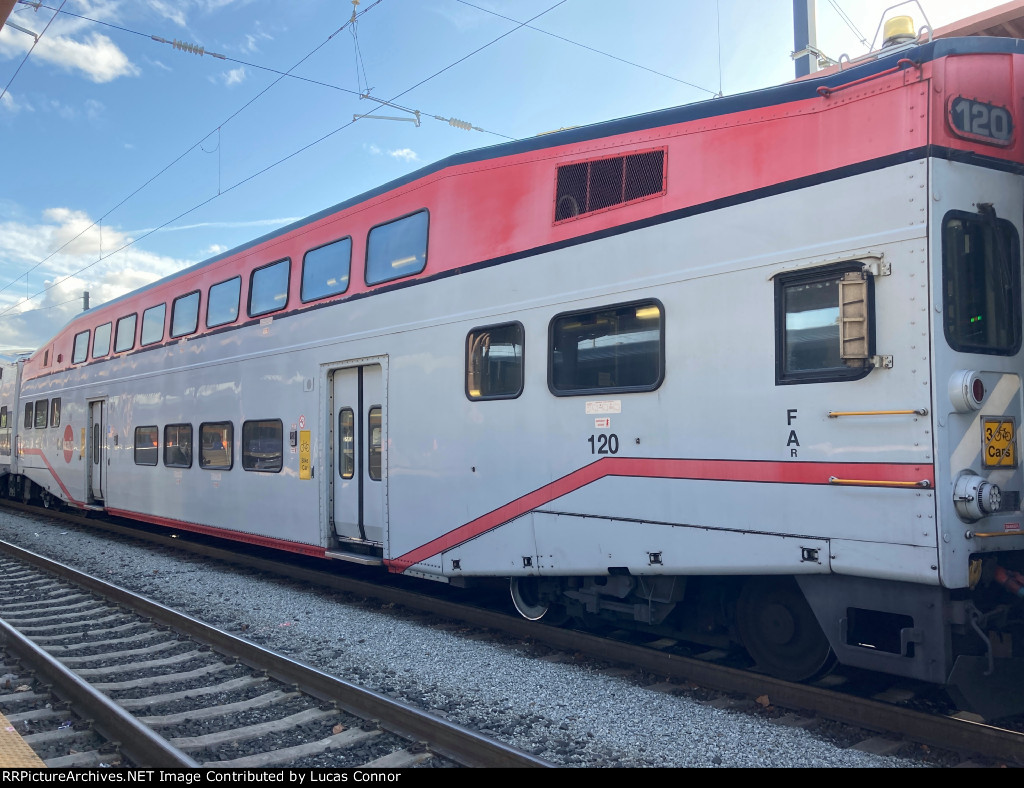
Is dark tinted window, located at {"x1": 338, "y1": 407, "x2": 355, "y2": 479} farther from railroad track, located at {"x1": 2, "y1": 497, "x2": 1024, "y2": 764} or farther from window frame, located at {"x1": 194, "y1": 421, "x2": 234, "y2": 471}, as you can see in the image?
window frame, located at {"x1": 194, "y1": 421, "x2": 234, "y2": 471}

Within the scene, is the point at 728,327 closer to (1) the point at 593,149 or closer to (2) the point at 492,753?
(1) the point at 593,149

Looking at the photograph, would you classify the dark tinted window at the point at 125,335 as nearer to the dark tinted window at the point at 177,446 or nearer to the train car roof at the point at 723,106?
the dark tinted window at the point at 177,446

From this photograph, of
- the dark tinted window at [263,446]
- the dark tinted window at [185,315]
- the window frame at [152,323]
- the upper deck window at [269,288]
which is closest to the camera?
the dark tinted window at [263,446]

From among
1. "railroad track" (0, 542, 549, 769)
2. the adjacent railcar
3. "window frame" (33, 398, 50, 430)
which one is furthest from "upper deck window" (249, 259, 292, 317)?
"window frame" (33, 398, 50, 430)

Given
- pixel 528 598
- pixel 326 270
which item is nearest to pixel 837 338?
pixel 528 598

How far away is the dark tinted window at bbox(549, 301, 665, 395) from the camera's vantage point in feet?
18.3

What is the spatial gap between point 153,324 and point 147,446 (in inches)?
78.8

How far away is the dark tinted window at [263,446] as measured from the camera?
31.3 feet

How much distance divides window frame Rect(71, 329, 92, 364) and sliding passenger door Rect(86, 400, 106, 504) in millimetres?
1207

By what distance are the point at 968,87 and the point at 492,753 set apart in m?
4.49

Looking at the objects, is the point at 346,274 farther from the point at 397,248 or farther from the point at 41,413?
Answer: the point at 41,413

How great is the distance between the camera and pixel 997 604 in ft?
15.0

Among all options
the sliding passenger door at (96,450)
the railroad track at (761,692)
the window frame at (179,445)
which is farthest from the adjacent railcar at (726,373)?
the sliding passenger door at (96,450)

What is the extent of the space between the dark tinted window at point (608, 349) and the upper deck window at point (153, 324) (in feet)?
29.3
